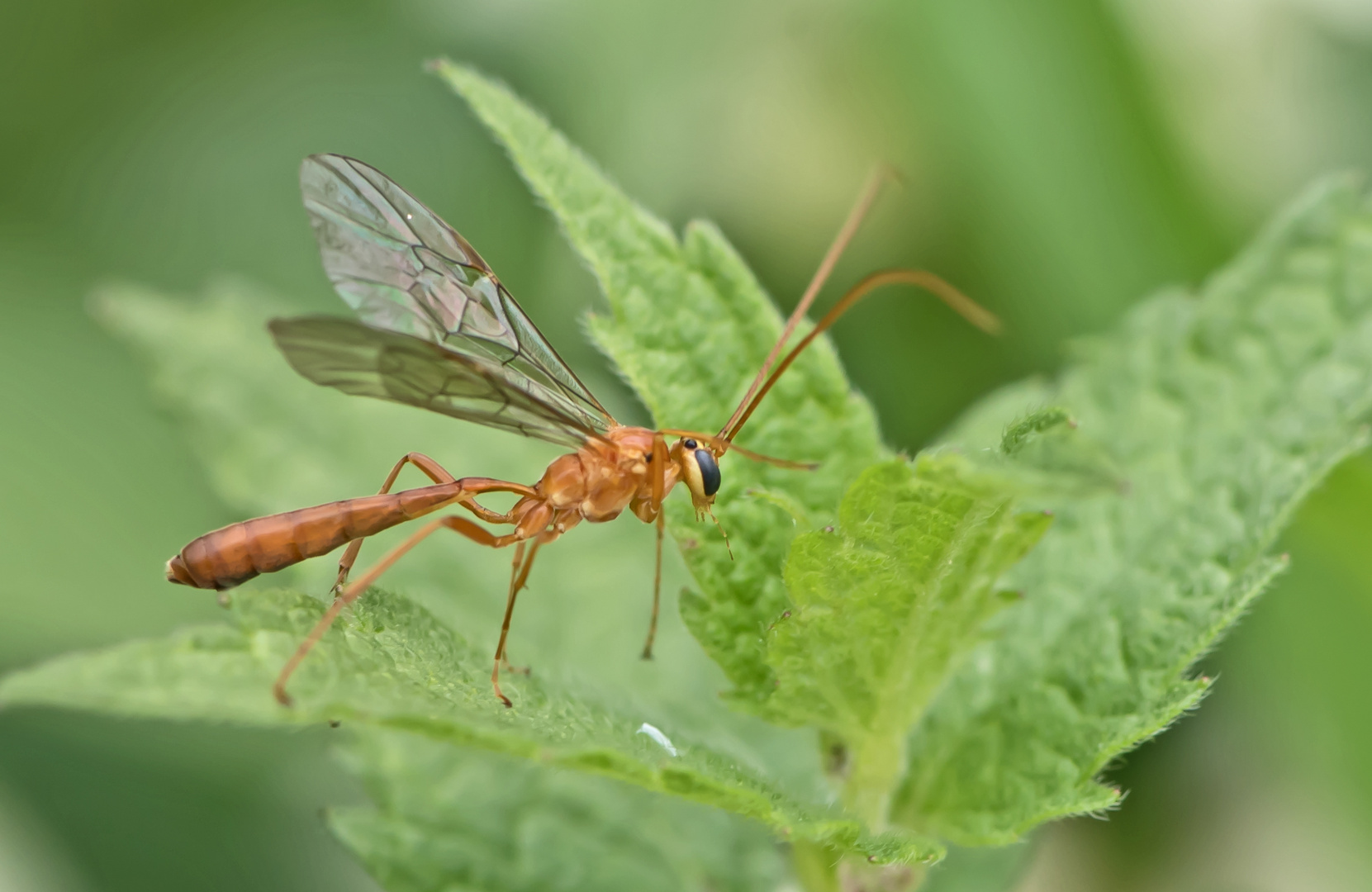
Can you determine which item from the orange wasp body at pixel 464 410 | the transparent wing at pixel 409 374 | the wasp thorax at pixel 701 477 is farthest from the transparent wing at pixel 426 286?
the wasp thorax at pixel 701 477

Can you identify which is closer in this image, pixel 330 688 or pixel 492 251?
pixel 330 688

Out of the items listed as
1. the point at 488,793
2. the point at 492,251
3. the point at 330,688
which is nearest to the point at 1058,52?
the point at 492,251

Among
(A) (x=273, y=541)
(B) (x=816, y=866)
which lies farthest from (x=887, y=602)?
(A) (x=273, y=541)

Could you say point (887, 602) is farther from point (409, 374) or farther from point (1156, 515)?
point (409, 374)

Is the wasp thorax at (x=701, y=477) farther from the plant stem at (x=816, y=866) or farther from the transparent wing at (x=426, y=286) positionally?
the plant stem at (x=816, y=866)

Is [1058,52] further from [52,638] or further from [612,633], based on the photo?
[52,638]

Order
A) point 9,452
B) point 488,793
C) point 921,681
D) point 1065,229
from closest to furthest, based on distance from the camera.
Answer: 1. point 921,681
2. point 488,793
3. point 9,452
4. point 1065,229

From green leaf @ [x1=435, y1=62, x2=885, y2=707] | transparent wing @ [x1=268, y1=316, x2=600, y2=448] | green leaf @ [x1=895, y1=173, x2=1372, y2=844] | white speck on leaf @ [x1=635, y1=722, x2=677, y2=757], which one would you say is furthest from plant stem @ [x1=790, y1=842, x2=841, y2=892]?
transparent wing @ [x1=268, y1=316, x2=600, y2=448]
